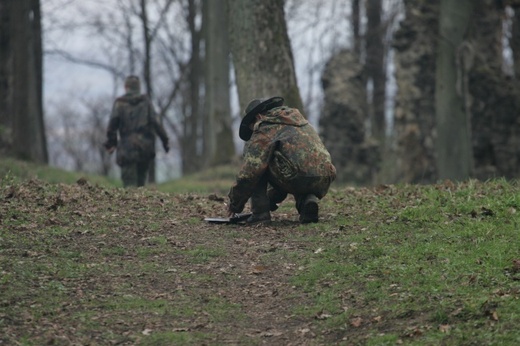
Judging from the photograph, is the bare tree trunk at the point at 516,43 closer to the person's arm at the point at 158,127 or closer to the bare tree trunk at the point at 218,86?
the bare tree trunk at the point at 218,86

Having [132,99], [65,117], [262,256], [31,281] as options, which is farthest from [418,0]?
[65,117]

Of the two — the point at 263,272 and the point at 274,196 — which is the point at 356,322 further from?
the point at 274,196

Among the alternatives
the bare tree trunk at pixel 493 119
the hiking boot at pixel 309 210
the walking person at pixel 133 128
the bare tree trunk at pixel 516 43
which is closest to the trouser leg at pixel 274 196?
the hiking boot at pixel 309 210

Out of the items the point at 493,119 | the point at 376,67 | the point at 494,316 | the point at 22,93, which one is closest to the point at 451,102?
the point at 493,119

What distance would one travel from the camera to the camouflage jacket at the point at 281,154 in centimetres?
1202

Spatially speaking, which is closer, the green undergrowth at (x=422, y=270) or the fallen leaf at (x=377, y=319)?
the green undergrowth at (x=422, y=270)

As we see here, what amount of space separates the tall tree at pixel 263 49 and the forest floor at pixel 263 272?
5435 millimetres

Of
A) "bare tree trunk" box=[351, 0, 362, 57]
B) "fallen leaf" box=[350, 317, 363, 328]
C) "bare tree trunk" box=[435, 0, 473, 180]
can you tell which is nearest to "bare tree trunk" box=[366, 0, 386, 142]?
"bare tree trunk" box=[351, 0, 362, 57]

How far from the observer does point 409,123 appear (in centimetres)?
2991

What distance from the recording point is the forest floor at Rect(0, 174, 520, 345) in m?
8.37

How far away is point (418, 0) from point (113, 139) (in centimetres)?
1309

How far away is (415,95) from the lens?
29.8 metres

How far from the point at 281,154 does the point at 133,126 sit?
7939 mm

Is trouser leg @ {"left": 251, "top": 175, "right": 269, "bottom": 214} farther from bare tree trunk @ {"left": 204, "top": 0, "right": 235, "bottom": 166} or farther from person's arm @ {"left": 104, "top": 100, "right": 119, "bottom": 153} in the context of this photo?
bare tree trunk @ {"left": 204, "top": 0, "right": 235, "bottom": 166}
